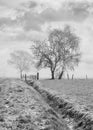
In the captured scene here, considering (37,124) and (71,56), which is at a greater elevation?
(71,56)

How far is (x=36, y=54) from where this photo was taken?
2653 inches

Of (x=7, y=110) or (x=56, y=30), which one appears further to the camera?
(x=56, y=30)

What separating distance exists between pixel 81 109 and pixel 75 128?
88.1 inches

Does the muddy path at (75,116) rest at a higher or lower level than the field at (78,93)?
lower

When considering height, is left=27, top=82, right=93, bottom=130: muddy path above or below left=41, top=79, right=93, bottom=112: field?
below

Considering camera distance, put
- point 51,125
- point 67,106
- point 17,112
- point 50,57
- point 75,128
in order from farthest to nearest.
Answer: point 50,57 → point 67,106 → point 17,112 → point 75,128 → point 51,125

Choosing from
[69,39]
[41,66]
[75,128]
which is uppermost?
[69,39]

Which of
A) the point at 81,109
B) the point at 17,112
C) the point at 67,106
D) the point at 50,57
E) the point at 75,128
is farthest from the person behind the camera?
the point at 50,57

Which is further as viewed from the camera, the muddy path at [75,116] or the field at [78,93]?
the field at [78,93]

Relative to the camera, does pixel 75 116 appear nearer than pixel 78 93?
Yes

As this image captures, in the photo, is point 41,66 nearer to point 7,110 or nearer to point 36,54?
point 36,54

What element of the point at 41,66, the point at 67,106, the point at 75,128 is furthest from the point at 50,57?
the point at 75,128

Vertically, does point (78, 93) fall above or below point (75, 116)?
above

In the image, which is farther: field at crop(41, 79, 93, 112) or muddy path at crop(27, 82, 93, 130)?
field at crop(41, 79, 93, 112)
